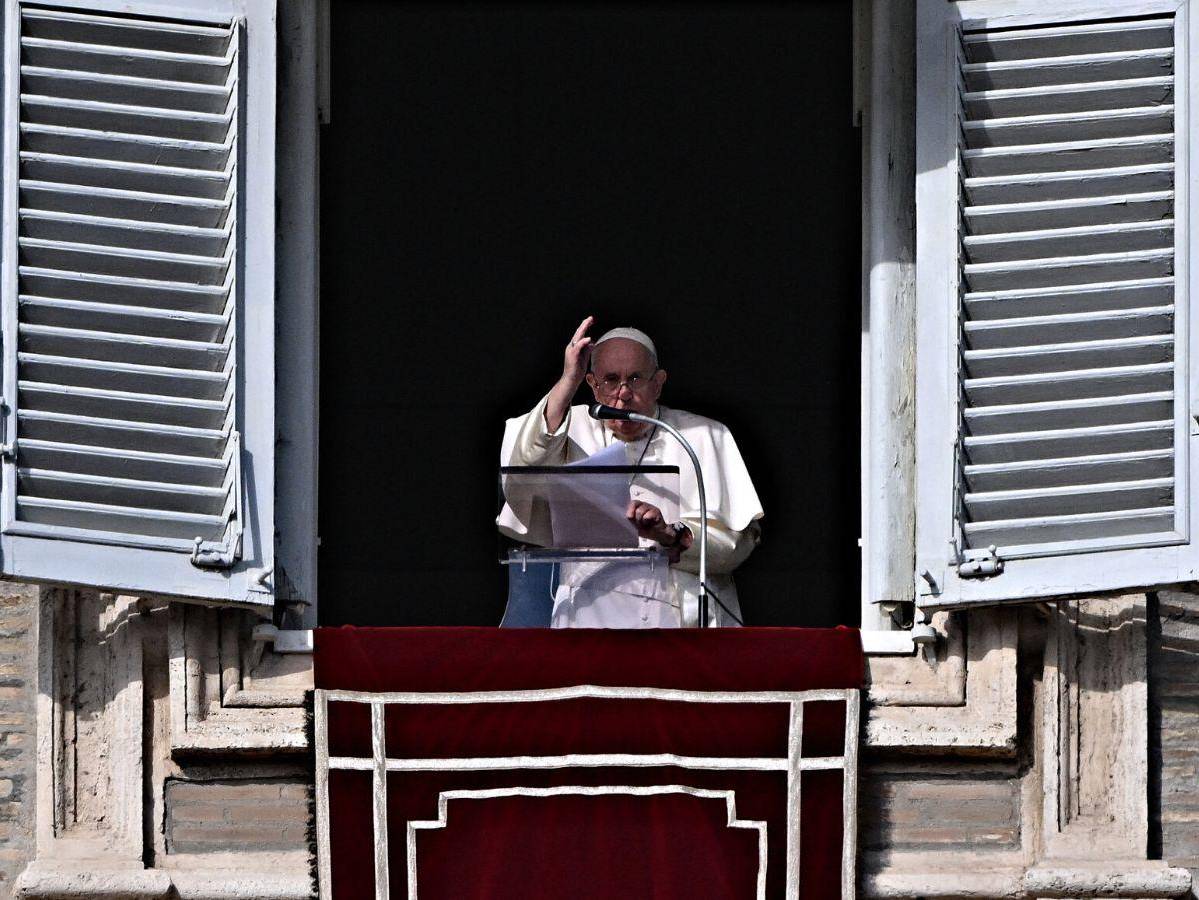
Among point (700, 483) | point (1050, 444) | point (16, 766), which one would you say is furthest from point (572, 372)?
point (16, 766)

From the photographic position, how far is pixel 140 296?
720 cm

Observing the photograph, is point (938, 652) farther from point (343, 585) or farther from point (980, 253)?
point (343, 585)

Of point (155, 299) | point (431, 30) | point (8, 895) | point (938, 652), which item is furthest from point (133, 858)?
point (431, 30)

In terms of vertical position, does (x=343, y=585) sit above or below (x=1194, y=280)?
below

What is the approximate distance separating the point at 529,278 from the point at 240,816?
4.27m

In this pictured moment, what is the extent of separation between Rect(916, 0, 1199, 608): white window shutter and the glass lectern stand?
2.24ft

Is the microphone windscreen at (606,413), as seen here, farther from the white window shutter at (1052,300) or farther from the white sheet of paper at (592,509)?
the white window shutter at (1052,300)

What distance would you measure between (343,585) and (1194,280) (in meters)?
4.93

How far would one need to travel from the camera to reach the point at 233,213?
723cm

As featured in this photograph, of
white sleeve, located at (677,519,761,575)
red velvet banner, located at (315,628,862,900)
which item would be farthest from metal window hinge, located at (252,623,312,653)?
white sleeve, located at (677,519,761,575)

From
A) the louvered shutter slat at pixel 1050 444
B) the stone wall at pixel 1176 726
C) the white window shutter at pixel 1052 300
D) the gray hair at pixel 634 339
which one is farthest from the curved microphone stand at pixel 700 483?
the stone wall at pixel 1176 726

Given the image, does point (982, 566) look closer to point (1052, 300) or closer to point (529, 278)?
point (1052, 300)

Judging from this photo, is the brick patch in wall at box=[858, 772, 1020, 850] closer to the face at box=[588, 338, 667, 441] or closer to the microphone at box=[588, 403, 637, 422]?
the microphone at box=[588, 403, 637, 422]

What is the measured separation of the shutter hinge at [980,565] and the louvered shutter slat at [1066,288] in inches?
1.3
